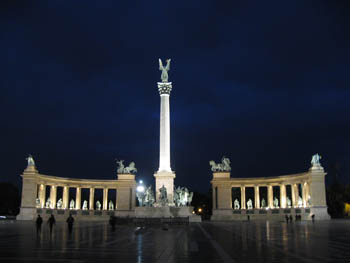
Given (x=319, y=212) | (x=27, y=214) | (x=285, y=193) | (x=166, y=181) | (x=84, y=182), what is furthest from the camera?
Result: (x=84, y=182)

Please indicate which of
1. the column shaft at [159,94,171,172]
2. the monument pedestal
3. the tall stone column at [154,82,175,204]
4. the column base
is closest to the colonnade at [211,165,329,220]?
the monument pedestal

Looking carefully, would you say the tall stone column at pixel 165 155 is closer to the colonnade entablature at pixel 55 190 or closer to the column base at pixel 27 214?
the colonnade entablature at pixel 55 190

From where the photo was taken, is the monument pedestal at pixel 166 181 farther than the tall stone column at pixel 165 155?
No

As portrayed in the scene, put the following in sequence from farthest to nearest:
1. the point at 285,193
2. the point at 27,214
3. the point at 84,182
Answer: the point at 84,182, the point at 285,193, the point at 27,214

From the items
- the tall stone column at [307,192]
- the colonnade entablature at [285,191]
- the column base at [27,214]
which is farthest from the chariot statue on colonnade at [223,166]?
the column base at [27,214]

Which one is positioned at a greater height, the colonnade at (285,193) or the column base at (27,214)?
the colonnade at (285,193)

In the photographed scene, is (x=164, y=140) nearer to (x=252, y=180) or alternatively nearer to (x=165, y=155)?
(x=165, y=155)

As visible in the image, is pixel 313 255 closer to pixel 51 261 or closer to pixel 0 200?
pixel 51 261

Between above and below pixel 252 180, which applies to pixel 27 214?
below

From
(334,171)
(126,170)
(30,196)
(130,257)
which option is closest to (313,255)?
(130,257)

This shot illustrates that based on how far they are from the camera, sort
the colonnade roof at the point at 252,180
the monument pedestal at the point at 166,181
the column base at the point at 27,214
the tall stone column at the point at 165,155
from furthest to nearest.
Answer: the colonnade roof at the point at 252,180 → the column base at the point at 27,214 → the tall stone column at the point at 165,155 → the monument pedestal at the point at 166,181

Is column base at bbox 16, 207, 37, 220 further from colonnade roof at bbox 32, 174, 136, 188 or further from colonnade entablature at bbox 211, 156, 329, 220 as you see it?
colonnade entablature at bbox 211, 156, 329, 220

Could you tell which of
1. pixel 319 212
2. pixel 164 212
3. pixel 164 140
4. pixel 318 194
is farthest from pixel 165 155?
pixel 319 212

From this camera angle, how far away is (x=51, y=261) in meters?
14.8
